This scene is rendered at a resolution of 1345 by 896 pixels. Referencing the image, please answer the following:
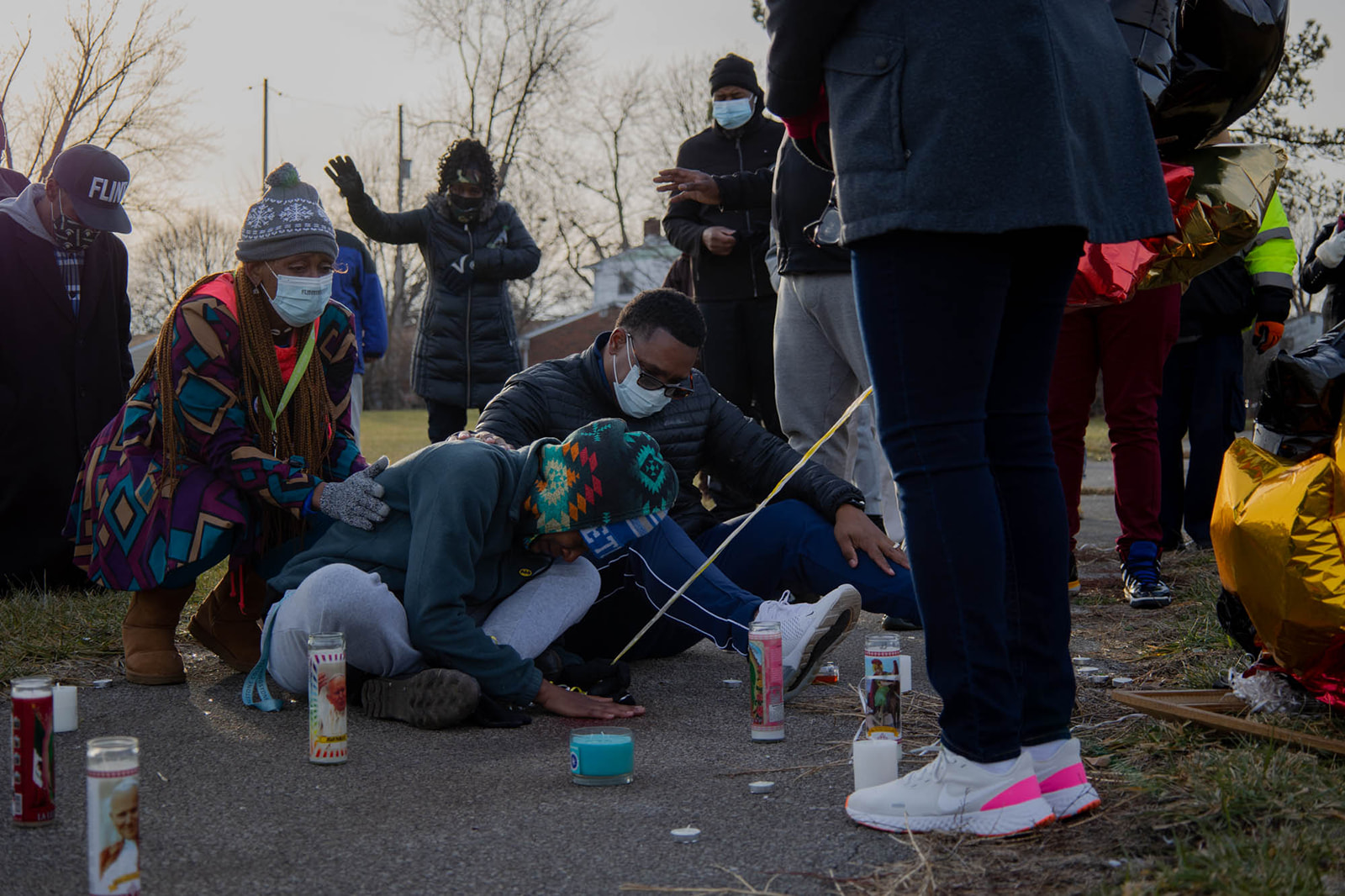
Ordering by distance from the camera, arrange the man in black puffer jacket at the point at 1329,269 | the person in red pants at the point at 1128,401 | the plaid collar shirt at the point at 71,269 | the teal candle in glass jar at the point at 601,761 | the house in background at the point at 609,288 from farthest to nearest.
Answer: the house in background at the point at 609,288
the plaid collar shirt at the point at 71,269
the person in red pants at the point at 1128,401
the man in black puffer jacket at the point at 1329,269
the teal candle in glass jar at the point at 601,761

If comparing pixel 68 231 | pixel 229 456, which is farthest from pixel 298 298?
pixel 68 231

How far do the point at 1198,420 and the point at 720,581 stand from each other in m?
3.86

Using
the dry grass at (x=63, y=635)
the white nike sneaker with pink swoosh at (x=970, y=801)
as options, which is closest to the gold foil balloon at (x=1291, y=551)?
the white nike sneaker with pink swoosh at (x=970, y=801)

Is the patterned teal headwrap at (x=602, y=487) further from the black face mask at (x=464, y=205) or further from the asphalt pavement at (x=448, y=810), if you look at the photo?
the black face mask at (x=464, y=205)

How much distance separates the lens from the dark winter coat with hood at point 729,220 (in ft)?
19.8

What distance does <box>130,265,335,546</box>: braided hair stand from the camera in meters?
3.70

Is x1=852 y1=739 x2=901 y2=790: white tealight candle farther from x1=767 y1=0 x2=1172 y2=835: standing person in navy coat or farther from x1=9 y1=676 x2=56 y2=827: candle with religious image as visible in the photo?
x1=9 y1=676 x2=56 y2=827: candle with religious image

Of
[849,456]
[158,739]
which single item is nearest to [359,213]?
[849,456]

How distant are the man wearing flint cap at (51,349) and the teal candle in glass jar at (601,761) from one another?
3.46 metres

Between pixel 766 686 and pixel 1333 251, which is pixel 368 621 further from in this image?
pixel 1333 251

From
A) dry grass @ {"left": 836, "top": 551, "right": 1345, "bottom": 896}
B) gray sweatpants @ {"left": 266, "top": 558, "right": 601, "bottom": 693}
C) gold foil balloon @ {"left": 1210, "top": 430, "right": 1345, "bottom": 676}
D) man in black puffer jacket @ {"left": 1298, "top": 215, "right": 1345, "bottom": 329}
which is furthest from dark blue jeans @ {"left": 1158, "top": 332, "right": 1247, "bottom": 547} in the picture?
gray sweatpants @ {"left": 266, "top": 558, "right": 601, "bottom": 693}

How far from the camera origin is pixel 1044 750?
2.33 m

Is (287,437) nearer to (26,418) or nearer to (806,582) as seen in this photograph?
(806,582)

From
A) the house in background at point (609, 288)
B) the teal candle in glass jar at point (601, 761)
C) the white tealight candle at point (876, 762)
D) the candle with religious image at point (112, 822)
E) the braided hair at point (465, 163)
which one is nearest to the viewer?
the candle with religious image at point (112, 822)
